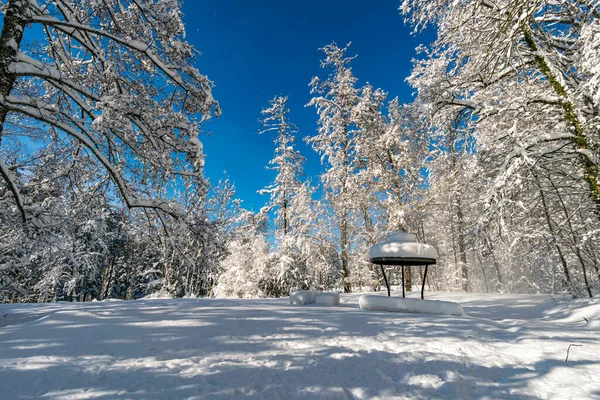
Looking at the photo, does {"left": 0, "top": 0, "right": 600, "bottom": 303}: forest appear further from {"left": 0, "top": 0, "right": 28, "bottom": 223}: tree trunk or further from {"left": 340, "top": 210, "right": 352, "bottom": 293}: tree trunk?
{"left": 340, "top": 210, "right": 352, "bottom": 293}: tree trunk

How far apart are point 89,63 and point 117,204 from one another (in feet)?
9.69

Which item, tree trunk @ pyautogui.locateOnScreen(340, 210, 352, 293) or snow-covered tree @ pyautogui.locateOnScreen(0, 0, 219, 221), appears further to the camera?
tree trunk @ pyautogui.locateOnScreen(340, 210, 352, 293)

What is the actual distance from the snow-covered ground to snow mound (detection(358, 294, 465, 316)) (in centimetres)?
149

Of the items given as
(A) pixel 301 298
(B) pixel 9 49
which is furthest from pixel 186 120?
(A) pixel 301 298

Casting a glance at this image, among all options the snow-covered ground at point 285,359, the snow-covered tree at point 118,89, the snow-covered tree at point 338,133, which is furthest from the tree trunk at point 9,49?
the snow-covered tree at point 338,133

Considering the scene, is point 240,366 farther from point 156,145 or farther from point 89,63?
point 89,63

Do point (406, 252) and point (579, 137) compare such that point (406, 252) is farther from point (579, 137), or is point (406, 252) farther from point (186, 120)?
point (186, 120)

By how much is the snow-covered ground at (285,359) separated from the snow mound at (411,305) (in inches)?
58.8

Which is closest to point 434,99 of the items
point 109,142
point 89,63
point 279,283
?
point 109,142

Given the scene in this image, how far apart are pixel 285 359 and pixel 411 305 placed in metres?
3.95

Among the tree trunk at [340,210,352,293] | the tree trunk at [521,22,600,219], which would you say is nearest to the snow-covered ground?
the tree trunk at [521,22,600,219]

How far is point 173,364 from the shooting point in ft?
8.29

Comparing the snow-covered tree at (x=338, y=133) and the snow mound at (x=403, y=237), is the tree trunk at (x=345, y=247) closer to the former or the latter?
the snow-covered tree at (x=338, y=133)

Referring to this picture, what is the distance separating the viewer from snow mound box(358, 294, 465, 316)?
18.7 feet
